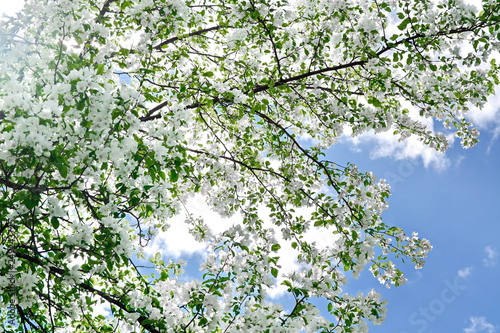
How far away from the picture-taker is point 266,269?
446cm

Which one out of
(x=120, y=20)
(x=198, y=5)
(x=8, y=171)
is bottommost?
(x=8, y=171)

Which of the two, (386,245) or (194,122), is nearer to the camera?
(386,245)

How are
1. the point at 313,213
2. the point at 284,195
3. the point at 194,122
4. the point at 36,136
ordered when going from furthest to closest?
the point at 194,122 < the point at 284,195 < the point at 313,213 < the point at 36,136

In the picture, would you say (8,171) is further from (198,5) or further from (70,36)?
(198,5)

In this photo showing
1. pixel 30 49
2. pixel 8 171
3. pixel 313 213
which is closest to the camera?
pixel 8 171

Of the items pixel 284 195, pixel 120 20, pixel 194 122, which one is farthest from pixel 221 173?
pixel 120 20

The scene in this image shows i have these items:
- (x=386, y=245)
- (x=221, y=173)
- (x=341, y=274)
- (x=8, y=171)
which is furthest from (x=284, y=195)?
(x=8, y=171)

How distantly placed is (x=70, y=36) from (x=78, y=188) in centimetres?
187

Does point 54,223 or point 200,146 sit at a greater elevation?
point 200,146

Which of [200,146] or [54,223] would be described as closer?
[54,223]

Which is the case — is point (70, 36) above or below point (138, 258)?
above

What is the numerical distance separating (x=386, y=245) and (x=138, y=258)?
4099 mm

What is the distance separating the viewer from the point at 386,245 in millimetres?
6047

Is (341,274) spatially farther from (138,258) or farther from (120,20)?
(120,20)
